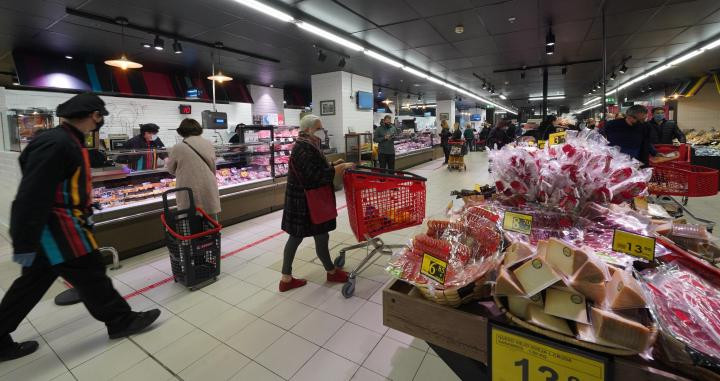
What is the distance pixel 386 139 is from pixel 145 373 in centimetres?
675

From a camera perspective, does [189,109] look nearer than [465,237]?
No

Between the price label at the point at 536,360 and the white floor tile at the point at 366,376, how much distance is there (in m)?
1.25

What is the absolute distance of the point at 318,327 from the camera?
2.50 m

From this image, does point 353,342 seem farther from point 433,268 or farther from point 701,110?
point 701,110

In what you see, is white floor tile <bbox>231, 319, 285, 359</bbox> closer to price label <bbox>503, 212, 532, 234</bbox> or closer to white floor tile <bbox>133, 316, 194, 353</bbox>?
white floor tile <bbox>133, 316, 194, 353</bbox>

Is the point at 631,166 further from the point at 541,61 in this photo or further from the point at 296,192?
the point at 541,61

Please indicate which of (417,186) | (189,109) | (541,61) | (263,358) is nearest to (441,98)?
(541,61)

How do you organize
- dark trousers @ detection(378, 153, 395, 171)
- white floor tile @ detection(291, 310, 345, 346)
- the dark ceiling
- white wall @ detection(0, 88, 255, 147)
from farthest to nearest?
dark trousers @ detection(378, 153, 395, 171) < white wall @ detection(0, 88, 255, 147) < the dark ceiling < white floor tile @ detection(291, 310, 345, 346)

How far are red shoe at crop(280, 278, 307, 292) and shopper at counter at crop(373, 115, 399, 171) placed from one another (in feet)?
17.6

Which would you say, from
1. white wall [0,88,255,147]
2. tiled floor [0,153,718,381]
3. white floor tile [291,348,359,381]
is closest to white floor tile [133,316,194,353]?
tiled floor [0,153,718,381]

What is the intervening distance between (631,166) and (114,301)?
3.29 meters

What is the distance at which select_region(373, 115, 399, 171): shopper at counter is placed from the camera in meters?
8.02

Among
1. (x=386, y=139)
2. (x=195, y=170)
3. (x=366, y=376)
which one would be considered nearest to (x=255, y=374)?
(x=366, y=376)

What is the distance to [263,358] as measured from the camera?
2.18m
